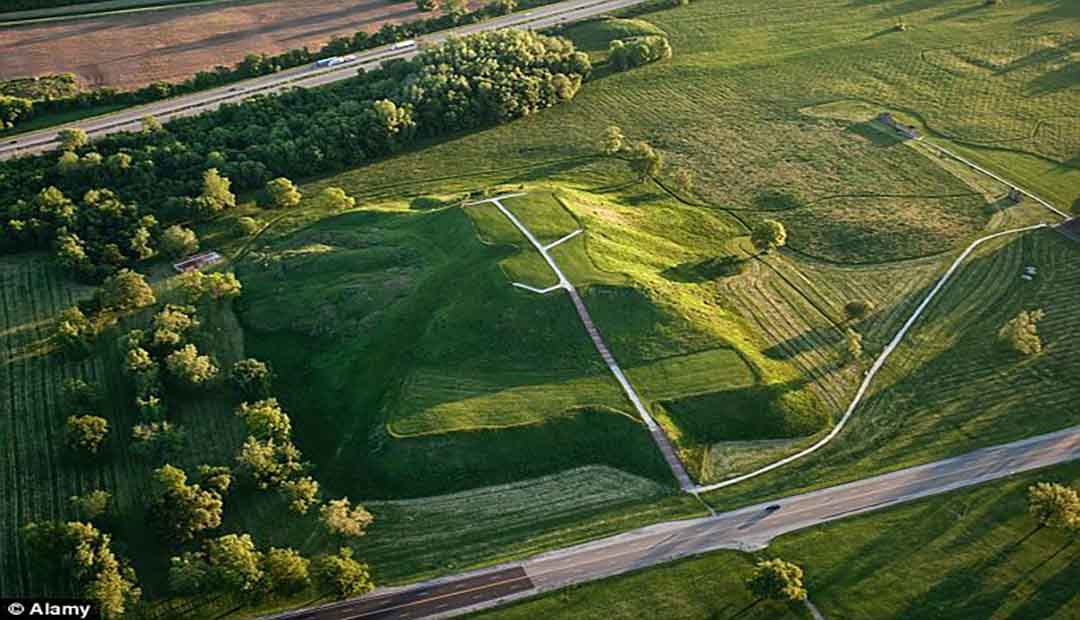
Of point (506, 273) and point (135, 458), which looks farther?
point (506, 273)

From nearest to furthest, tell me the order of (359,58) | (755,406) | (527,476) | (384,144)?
(527,476), (755,406), (384,144), (359,58)

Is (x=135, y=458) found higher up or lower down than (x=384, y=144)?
lower down

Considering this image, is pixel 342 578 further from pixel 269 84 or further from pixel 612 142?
pixel 269 84

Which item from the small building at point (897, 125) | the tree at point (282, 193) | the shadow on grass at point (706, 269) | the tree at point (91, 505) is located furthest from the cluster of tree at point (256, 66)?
the shadow on grass at point (706, 269)

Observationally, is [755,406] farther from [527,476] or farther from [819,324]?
[527,476]

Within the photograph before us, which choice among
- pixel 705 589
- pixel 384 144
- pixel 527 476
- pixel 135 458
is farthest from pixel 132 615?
pixel 384 144
